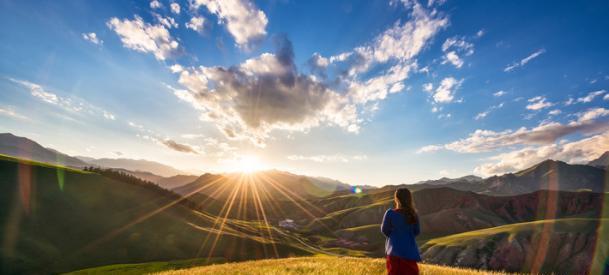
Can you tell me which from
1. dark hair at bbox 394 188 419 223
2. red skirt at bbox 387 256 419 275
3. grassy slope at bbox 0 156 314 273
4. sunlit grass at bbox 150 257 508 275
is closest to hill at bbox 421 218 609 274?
grassy slope at bbox 0 156 314 273

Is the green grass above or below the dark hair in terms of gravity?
below

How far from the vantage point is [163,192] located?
89.1 metres

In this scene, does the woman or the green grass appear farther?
the green grass

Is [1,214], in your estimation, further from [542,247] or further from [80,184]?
[542,247]

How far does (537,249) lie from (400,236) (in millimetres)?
103737

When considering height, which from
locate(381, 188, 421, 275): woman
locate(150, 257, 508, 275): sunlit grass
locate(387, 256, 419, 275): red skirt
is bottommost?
locate(150, 257, 508, 275): sunlit grass

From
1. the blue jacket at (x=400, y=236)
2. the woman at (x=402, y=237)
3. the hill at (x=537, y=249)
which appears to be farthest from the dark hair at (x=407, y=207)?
the hill at (x=537, y=249)

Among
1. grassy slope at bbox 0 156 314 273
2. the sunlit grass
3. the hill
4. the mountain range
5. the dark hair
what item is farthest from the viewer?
the hill

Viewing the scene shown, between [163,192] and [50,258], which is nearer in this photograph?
[50,258]

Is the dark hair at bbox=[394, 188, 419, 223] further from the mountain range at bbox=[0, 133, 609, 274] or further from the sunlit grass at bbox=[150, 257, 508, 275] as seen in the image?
the mountain range at bbox=[0, 133, 609, 274]

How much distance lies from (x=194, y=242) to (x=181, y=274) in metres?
54.6

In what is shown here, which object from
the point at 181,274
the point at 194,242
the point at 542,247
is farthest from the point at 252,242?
the point at 542,247

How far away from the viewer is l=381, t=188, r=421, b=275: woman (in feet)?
20.8

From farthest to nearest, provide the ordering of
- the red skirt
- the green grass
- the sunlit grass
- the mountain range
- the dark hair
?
the green grass < the mountain range < the sunlit grass < the dark hair < the red skirt
